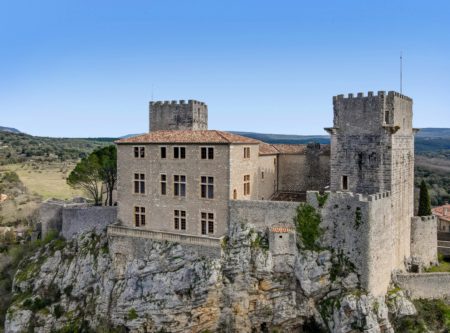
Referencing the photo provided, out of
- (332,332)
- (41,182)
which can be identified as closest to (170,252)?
(332,332)

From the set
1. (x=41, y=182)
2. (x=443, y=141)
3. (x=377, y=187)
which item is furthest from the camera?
(x=443, y=141)

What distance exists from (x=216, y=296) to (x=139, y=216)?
353 inches

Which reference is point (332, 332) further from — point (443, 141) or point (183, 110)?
point (443, 141)

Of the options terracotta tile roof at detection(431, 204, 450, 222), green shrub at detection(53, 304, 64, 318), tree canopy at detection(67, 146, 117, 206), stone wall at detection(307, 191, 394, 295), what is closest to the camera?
stone wall at detection(307, 191, 394, 295)

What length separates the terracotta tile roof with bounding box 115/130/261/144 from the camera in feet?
105

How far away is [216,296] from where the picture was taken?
3073cm

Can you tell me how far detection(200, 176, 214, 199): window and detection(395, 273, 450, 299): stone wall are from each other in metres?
14.4

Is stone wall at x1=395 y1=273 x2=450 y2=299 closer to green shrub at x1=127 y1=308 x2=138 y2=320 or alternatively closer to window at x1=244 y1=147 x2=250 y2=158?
window at x1=244 y1=147 x2=250 y2=158

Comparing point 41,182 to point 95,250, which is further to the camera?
point 41,182

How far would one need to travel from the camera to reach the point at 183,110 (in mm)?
40438

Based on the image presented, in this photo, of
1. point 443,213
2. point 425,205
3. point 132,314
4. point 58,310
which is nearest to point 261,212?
point 132,314

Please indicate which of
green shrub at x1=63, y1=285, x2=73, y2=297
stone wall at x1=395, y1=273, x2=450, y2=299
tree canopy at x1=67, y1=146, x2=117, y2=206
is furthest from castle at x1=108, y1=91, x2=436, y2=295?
tree canopy at x1=67, y1=146, x2=117, y2=206

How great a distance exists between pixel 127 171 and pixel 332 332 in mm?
18845

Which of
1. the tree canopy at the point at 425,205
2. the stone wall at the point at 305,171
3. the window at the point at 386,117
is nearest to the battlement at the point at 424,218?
the tree canopy at the point at 425,205
